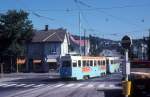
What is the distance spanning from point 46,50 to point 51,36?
306cm

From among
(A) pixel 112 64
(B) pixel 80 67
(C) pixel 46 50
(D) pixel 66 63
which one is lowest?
(B) pixel 80 67

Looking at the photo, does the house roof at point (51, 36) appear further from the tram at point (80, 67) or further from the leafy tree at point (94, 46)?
the tram at point (80, 67)

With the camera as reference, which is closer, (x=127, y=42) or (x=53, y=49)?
(x=127, y=42)

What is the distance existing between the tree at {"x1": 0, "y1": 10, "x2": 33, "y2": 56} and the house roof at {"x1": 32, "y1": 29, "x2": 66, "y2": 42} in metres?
6.67

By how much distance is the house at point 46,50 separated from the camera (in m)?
95.7

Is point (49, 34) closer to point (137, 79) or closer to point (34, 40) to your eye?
point (34, 40)

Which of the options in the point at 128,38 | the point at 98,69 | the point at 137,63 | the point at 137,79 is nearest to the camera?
the point at 128,38

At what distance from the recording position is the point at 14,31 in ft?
289

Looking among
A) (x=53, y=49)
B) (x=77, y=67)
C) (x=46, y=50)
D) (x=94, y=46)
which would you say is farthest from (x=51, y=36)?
(x=77, y=67)

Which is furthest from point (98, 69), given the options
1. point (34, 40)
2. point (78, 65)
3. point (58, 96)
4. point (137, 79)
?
point (34, 40)

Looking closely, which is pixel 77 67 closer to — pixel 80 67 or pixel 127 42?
pixel 80 67

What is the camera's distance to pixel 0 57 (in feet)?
299

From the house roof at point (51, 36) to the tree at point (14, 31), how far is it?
262 inches

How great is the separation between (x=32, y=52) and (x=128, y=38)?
81161 millimetres
